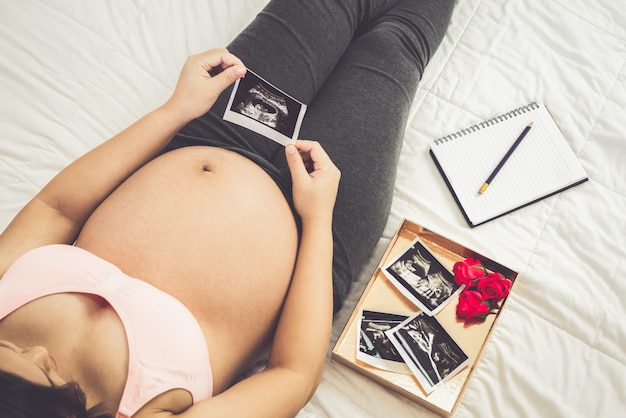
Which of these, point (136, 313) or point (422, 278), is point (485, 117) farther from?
point (136, 313)

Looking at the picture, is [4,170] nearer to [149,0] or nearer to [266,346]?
[149,0]

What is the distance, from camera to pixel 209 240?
0.80 m

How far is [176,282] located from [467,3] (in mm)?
1107

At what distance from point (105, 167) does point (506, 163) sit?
0.89 m

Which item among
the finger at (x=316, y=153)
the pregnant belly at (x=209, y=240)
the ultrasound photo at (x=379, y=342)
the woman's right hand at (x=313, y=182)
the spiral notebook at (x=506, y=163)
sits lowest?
the ultrasound photo at (x=379, y=342)

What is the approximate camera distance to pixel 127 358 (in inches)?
25.9

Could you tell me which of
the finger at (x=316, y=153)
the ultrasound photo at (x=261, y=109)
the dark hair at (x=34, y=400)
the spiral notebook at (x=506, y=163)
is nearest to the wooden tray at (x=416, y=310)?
the spiral notebook at (x=506, y=163)

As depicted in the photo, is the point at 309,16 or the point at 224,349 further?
the point at 309,16

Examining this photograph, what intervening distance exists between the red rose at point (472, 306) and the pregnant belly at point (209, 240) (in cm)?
36

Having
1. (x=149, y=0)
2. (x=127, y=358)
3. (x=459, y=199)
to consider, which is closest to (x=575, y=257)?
(x=459, y=199)

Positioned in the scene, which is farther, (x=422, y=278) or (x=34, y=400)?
(x=422, y=278)

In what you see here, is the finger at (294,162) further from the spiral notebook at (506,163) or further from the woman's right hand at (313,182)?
the spiral notebook at (506,163)

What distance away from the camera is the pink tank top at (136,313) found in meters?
0.65

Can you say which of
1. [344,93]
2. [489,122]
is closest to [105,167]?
[344,93]
